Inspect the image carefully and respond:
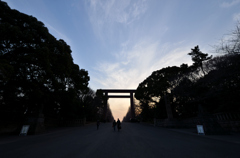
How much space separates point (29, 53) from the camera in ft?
29.7

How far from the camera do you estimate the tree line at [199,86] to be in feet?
30.2

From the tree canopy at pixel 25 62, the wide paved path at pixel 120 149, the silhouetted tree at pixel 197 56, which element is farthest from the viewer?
the silhouetted tree at pixel 197 56

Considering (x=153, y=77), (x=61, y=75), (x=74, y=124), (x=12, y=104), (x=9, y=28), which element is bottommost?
(x=74, y=124)

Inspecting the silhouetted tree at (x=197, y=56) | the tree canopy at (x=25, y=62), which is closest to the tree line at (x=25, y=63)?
the tree canopy at (x=25, y=62)

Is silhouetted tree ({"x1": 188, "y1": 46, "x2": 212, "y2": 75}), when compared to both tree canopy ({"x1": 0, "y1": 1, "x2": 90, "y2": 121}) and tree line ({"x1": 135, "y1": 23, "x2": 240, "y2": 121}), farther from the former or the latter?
tree canopy ({"x1": 0, "y1": 1, "x2": 90, "y2": 121})

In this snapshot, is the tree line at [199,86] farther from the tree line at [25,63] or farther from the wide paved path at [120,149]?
the tree line at [25,63]

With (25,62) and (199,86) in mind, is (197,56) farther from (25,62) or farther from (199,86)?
(25,62)

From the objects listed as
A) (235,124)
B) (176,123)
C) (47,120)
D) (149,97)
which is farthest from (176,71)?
(47,120)

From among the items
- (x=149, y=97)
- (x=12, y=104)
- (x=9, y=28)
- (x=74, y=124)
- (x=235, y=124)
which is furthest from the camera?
(x=149, y=97)

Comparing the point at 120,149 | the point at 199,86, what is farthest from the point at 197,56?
the point at 120,149

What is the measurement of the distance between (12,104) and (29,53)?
21.0ft

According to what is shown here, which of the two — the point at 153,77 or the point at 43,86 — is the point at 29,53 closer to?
the point at 43,86

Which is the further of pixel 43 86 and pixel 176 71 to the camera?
pixel 176 71

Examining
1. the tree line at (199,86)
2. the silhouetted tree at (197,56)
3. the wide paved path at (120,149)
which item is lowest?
the wide paved path at (120,149)
